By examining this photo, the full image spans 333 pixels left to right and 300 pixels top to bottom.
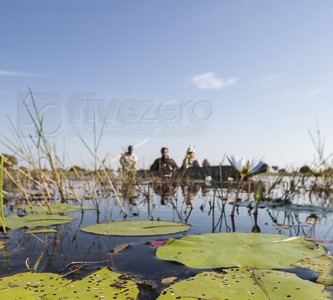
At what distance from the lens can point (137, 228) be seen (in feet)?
5.91

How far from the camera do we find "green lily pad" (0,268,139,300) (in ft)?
2.75

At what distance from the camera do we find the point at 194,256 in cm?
116

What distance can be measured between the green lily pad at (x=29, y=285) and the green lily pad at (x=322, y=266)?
0.82 m

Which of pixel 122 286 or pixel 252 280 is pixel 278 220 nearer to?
pixel 252 280

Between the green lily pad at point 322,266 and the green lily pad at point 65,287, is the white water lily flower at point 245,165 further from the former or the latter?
the green lily pad at point 65,287

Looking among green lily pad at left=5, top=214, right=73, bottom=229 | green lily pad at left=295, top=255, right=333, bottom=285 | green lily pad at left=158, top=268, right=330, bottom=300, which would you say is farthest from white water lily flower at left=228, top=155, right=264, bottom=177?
green lily pad at left=5, top=214, right=73, bottom=229

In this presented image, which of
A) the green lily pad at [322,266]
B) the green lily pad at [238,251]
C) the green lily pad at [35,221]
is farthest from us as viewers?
the green lily pad at [35,221]

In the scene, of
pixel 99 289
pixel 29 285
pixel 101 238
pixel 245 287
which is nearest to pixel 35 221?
pixel 101 238

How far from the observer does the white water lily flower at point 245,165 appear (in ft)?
6.53

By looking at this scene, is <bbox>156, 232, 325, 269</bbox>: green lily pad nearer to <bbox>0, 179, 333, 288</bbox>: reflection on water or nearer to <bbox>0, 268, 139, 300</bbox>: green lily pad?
<bbox>0, 179, 333, 288</bbox>: reflection on water

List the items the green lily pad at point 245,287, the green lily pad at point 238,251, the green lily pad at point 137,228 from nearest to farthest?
the green lily pad at point 245,287
the green lily pad at point 238,251
the green lily pad at point 137,228

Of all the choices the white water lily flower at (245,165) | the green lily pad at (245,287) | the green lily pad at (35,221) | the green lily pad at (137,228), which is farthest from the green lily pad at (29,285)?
the white water lily flower at (245,165)

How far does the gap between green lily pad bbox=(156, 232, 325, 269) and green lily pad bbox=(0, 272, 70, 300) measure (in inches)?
16.2

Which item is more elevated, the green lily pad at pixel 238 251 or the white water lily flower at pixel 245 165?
the white water lily flower at pixel 245 165
